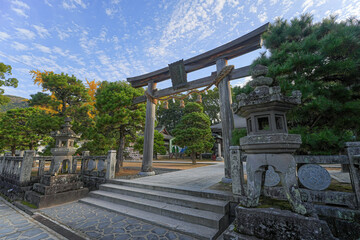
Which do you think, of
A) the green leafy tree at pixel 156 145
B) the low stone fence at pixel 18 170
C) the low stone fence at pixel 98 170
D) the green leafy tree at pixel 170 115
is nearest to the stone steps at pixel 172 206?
the low stone fence at pixel 98 170

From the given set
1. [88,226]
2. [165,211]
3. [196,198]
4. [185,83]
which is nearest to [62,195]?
[88,226]

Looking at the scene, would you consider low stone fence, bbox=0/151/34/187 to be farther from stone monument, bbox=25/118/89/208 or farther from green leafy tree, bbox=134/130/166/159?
green leafy tree, bbox=134/130/166/159

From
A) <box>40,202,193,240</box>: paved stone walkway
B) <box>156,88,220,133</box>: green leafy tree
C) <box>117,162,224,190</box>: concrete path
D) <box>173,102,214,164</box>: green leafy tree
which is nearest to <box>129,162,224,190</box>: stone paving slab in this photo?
<box>117,162,224,190</box>: concrete path

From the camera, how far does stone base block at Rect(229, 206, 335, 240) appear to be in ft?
6.40

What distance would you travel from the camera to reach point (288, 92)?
11.3 feet

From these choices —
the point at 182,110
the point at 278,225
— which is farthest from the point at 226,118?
the point at 182,110

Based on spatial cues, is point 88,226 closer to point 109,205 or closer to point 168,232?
point 109,205

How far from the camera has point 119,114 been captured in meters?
8.01

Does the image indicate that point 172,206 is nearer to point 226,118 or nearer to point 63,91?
point 226,118

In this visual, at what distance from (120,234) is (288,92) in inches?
191

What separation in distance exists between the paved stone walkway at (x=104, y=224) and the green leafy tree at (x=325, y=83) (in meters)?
3.51

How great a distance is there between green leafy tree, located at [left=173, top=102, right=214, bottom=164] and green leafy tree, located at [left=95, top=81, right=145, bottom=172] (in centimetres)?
649

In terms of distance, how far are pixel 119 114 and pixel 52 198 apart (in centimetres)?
431

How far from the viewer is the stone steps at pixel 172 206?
10.6 ft
